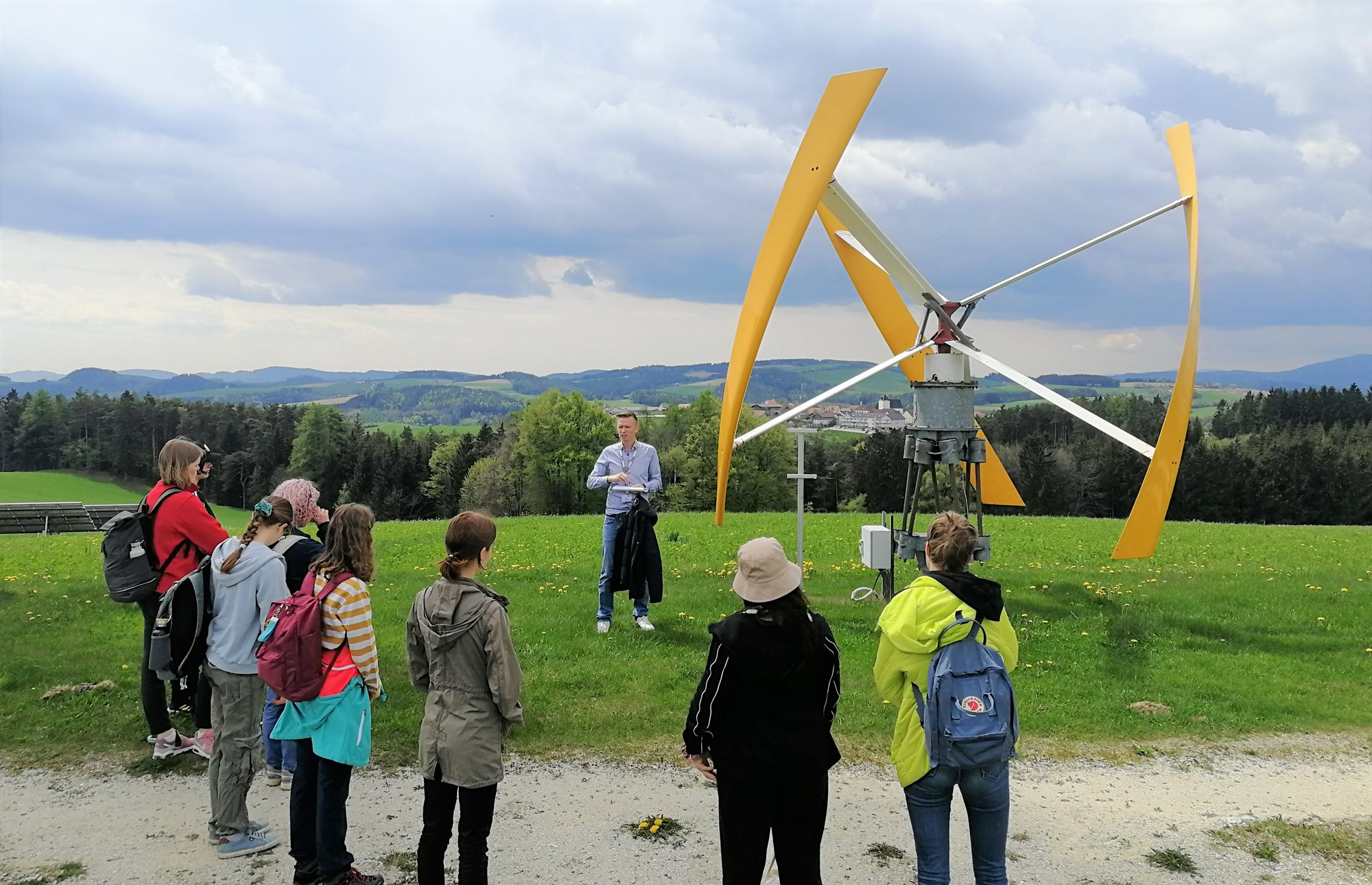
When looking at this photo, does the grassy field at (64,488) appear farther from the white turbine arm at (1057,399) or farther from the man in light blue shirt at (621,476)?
the white turbine arm at (1057,399)

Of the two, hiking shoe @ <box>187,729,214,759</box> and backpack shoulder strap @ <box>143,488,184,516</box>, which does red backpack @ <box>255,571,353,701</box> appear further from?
hiking shoe @ <box>187,729,214,759</box>

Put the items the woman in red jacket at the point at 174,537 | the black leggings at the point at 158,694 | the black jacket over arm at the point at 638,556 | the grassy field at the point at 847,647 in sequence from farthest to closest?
the black jacket over arm at the point at 638,556 → the grassy field at the point at 847,647 → the black leggings at the point at 158,694 → the woman in red jacket at the point at 174,537

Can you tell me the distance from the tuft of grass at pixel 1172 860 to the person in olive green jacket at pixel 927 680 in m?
1.56

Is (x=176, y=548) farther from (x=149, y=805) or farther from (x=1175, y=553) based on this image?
(x=1175, y=553)

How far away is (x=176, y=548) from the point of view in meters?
5.66

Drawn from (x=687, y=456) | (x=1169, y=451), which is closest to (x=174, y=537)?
(x=1169, y=451)

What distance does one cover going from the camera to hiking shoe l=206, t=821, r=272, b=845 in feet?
15.4

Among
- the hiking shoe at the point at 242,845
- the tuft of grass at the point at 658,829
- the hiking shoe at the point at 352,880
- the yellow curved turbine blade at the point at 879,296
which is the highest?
the yellow curved turbine blade at the point at 879,296

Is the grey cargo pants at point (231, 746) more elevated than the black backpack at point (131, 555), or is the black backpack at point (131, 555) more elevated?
the black backpack at point (131, 555)

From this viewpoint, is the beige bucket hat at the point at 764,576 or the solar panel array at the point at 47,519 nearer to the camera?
the beige bucket hat at the point at 764,576

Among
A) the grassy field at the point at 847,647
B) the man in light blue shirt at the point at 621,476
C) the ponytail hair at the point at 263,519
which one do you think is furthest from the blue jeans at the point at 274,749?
the man in light blue shirt at the point at 621,476

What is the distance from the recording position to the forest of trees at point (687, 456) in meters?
52.0

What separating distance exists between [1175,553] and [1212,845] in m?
12.7

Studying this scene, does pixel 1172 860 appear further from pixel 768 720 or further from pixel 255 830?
pixel 255 830
